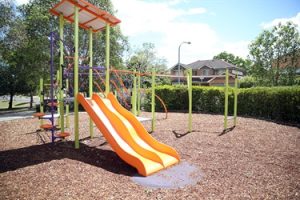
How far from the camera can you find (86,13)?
734cm

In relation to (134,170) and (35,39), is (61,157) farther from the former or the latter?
(35,39)

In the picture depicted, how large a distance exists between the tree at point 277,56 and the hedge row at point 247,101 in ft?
76.6

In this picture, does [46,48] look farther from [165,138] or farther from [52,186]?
[52,186]

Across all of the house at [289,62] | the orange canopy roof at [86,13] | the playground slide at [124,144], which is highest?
the house at [289,62]

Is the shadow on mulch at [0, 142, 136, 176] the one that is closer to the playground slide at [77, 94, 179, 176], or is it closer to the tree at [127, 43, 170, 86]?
the playground slide at [77, 94, 179, 176]

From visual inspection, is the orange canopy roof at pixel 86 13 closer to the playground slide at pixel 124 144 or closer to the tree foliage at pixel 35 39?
the playground slide at pixel 124 144

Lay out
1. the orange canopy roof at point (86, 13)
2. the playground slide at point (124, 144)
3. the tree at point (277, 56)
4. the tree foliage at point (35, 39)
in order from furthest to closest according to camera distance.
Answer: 1. the tree at point (277, 56)
2. the tree foliage at point (35, 39)
3. the orange canopy roof at point (86, 13)
4. the playground slide at point (124, 144)

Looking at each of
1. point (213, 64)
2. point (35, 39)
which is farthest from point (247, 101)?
point (213, 64)

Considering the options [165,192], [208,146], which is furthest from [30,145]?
[208,146]

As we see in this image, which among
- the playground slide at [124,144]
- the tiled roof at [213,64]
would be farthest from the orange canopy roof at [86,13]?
the tiled roof at [213,64]

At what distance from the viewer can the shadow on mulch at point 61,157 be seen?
5306 millimetres

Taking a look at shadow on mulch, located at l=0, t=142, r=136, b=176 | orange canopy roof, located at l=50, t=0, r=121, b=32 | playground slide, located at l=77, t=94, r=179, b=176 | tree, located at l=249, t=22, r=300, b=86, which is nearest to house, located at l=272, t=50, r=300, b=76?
tree, located at l=249, t=22, r=300, b=86

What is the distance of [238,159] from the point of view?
6.23 metres

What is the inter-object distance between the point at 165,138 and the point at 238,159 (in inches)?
109
